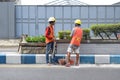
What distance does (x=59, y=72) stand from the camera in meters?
12.6

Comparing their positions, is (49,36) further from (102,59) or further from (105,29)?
(105,29)

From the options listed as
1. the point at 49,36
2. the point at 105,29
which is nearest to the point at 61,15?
the point at 105,29

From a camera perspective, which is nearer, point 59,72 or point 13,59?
point 59,72

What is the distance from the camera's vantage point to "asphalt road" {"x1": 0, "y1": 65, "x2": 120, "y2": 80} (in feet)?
37.2

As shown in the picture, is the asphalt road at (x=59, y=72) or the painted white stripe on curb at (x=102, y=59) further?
the painted white stripe on curb at (x=102, y=59)

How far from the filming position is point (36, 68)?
13680 mm

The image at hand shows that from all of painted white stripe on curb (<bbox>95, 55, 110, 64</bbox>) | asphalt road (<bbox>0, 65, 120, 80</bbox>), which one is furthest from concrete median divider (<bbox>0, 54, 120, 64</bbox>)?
asphalt road (<bbox>0, 65, 120, 80</bbox>)

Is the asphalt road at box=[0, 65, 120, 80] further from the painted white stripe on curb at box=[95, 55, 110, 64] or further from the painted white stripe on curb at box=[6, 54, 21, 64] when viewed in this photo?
the painted white stripe on curb at box=[6, 54, 21, 64]

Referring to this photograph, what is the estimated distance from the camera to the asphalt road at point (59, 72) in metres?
11.3

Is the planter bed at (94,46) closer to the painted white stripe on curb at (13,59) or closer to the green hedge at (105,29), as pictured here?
the green hedge at (105,29)

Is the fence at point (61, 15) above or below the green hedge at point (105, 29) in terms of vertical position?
above

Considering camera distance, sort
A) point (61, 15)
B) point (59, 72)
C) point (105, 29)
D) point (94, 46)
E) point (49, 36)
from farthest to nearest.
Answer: point (61, 15)
point (105, 29)
point (94, 46)
point (49, 36)
point (59, 72)

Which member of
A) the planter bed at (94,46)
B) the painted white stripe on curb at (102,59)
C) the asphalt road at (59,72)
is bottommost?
the asphalt road at (59,72)

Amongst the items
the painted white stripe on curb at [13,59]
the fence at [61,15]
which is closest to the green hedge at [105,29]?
the painted white stripe on curb at [13,59]
